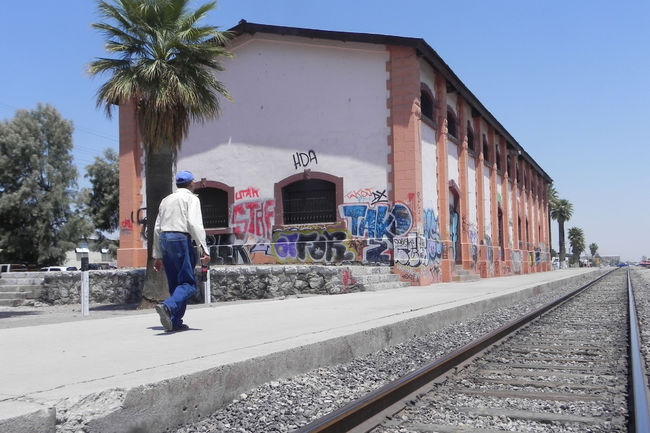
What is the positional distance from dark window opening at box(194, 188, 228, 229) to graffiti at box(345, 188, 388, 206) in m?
4.98

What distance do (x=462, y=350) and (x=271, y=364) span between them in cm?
243

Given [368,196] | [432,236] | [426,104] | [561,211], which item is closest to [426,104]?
[426,104]

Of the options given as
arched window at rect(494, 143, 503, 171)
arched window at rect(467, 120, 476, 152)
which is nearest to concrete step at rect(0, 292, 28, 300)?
arched window at rect(467, 120, 476, 152)

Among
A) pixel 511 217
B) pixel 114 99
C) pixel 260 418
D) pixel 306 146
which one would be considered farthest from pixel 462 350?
pixel 511 217

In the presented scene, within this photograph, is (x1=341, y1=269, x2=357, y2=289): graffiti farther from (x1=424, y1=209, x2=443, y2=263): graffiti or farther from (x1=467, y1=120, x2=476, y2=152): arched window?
(x1=467, y1=120, x2=476, y2=152): arched window

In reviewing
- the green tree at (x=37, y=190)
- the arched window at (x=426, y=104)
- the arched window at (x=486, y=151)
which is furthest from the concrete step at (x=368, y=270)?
the green tree at (x=37, y=190)

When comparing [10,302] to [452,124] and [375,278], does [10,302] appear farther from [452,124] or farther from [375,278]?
[452,124]

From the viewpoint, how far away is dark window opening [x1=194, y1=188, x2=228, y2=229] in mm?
22094

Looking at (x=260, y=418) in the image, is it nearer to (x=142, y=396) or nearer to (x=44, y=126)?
(x=142, y=396)

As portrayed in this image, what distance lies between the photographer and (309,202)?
20734 mm

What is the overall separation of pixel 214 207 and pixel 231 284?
20.6ft

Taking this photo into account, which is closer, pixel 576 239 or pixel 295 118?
pixel 295 118

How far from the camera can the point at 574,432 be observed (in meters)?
3.99

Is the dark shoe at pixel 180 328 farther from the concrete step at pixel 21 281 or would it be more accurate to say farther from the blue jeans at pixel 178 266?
the concrete step at pixel 21 281
